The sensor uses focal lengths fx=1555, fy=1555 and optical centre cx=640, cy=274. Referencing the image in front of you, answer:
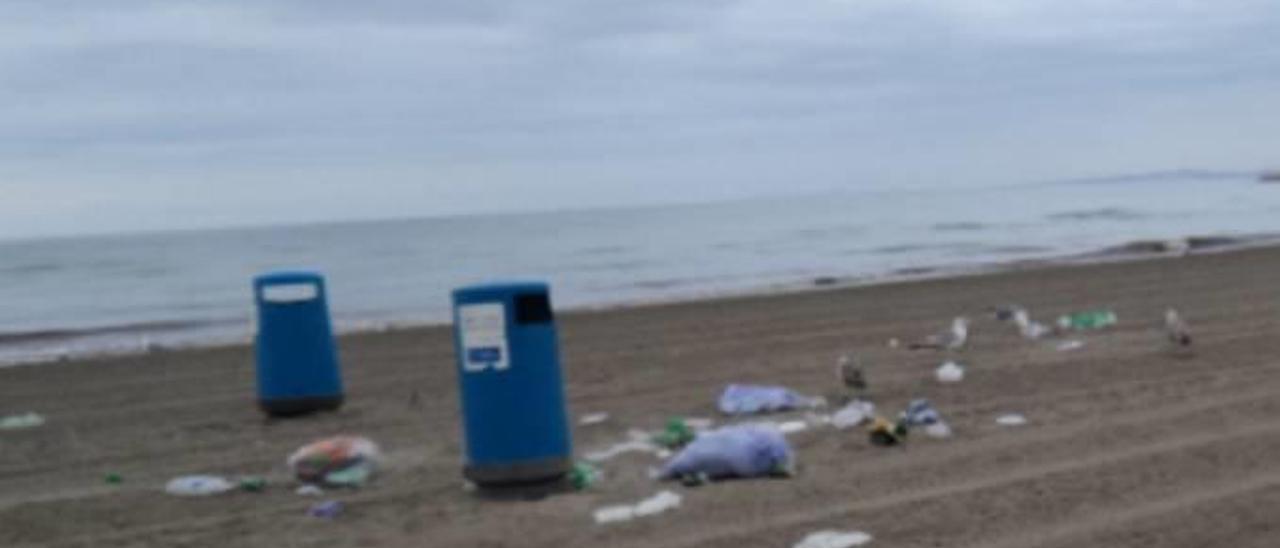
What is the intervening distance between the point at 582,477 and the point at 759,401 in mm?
2481

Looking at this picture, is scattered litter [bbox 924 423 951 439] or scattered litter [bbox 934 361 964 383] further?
scattered litter [bbox 934 361 964 383]

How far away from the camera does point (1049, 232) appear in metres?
50.7

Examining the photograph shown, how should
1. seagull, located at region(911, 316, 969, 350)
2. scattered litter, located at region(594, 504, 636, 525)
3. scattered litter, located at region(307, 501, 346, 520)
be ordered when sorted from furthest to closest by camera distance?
seagull, located at region(911, 316, 969, 350)
scattered litter, located at region(307, 501, 346, 520)
scattered litter, located at region(594, 504, 636, 525)

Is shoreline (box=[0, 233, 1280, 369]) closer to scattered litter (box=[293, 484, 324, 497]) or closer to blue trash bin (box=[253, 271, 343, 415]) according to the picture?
blue trash bin (box=[253, 271, 343, 415])

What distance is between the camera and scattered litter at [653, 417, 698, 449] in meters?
8.52

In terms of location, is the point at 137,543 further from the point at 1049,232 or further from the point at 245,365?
the point at 1049,232

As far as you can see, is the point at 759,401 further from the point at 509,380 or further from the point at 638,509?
the point at 638,509

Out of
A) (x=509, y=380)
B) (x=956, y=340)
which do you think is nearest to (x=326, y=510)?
(x=509, y=380)

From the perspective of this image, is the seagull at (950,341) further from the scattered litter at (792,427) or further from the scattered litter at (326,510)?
the scattered litter at (326,510)

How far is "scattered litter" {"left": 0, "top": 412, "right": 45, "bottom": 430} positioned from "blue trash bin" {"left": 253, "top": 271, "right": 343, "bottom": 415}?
7.11 ft

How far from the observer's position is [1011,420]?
28.3 ft

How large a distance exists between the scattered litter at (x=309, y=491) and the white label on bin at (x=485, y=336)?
1.14 meters

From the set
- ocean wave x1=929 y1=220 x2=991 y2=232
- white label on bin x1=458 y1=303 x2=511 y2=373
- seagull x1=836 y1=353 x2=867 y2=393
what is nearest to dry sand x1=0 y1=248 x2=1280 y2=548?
seagull x1=836 y1=353 x2=867 y2=393

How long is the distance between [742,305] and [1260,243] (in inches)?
657
